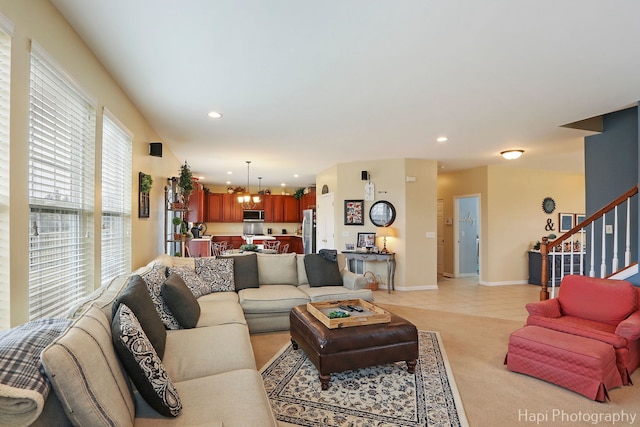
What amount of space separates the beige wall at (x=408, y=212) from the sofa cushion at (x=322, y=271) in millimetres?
2167

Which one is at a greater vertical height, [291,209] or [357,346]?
[291,209]

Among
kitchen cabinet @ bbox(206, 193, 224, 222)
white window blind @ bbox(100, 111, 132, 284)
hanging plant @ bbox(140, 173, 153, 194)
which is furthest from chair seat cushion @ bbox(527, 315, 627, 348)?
kitchen cabinet @ bbox(206, 193, 224, 222)

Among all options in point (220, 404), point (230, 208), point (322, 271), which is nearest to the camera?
point (220, 404)

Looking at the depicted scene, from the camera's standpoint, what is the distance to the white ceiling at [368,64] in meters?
1.92

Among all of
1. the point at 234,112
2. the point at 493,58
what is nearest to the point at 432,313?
the point at 493,58

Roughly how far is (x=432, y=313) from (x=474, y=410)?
2472mm

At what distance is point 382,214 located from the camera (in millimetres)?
6426

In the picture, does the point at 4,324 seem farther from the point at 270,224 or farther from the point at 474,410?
the point at 270,224

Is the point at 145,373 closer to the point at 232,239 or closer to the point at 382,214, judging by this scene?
the point at 382,214

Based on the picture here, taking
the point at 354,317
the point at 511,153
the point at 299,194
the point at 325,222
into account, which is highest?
the point at 511,153

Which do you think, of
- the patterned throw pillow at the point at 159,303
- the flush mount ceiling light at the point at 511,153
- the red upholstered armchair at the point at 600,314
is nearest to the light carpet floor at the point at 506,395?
the red upholstered armchair at the point at 600,314

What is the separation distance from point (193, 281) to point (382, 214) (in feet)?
13.0

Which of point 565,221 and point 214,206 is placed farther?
point 214,206

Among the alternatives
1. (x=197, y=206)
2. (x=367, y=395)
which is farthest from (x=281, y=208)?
(x=367, y=395)
